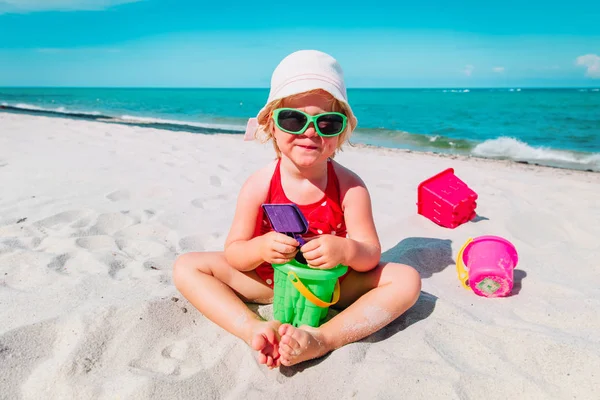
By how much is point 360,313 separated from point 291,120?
2.69 feet

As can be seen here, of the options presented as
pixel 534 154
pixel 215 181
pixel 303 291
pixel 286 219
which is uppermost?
pixel 286 219

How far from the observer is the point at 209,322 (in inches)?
78.3

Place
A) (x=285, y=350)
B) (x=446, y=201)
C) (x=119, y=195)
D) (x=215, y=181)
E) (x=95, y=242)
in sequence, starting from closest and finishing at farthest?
(x=285, y=350) → (x=95, y=242) → (x=446, y=201) → (x=119, y=195) → (x=215, y=181)

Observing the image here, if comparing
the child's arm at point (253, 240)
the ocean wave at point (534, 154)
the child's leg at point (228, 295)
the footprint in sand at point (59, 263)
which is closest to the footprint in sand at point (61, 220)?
the footprint in sand at point (59, 263)

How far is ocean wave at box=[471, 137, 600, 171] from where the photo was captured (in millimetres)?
7961

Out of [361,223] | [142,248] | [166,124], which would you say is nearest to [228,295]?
[361,223]

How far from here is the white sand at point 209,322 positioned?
160cm

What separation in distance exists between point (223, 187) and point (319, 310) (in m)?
2.58

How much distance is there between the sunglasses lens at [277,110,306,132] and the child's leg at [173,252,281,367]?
687mm

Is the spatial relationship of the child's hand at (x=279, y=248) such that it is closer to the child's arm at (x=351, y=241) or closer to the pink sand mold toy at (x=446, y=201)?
the child's arm at (x=351, y=241)

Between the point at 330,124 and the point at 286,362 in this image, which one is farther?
the point at 330,124

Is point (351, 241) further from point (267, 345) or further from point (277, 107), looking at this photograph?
point (277, 107)

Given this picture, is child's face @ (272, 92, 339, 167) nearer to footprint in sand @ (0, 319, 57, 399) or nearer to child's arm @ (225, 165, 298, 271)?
child's arm @ (225, 165, 298, 271)

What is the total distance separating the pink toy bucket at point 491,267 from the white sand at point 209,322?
2.6 inches
